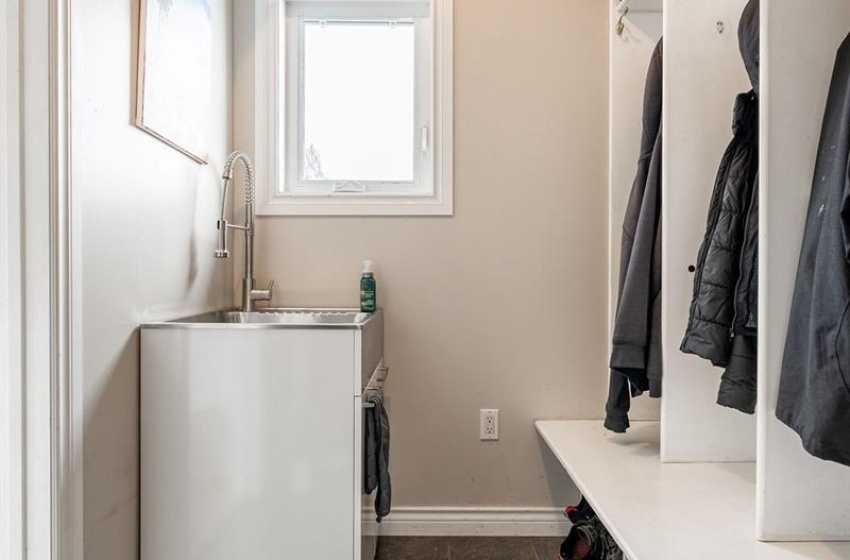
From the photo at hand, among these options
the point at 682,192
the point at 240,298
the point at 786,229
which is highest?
the point at 682,192

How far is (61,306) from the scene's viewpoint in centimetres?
101

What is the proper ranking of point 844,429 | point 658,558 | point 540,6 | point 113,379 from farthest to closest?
point 540,6 → point 113,379 → point 658,558 → point 844,429

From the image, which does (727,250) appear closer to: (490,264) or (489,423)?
(490,264)

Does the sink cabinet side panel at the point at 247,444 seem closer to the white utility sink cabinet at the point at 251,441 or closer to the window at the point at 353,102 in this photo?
the white utility sink cabinet at the point at 251,441

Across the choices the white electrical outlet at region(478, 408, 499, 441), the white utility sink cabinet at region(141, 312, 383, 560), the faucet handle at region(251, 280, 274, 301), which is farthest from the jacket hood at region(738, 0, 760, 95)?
the faucet handle at region(251, 280, 274, 301)

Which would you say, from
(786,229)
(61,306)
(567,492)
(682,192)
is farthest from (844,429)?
(61,306)

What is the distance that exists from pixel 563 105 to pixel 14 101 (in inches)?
66.4

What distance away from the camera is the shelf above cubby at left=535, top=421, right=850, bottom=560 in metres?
0.98

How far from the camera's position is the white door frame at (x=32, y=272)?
975 millimetres

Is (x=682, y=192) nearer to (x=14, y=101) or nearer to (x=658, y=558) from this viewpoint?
(x=658, y=558)

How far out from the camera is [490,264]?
197 cm

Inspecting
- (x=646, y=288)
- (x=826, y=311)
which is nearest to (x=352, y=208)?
(x=646, y=288)

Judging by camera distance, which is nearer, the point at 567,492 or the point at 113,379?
the point at 113,379

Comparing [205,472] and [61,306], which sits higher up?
[61,306]
